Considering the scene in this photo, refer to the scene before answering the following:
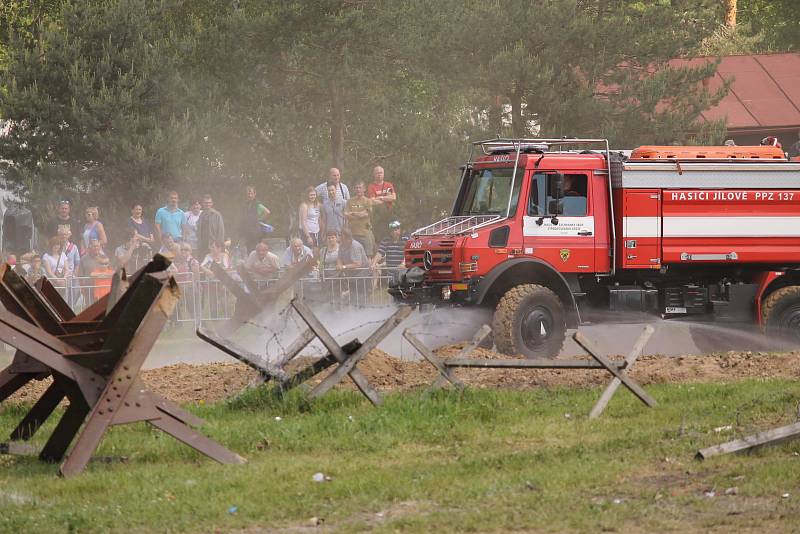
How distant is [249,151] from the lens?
36688 millimetres

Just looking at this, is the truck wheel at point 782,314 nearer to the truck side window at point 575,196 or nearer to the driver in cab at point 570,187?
the truck side window at point 575,196

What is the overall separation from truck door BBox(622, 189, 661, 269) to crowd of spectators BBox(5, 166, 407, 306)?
5138 millimetres

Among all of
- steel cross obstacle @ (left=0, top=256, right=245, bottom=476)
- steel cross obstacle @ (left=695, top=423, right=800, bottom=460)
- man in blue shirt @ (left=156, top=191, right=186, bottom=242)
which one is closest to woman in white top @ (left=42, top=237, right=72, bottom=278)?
man in blue shirt @ (left=156, top=191, right=186, bottom=242)

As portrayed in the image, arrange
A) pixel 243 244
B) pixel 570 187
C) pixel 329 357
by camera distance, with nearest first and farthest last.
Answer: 1. pixel 329 357
2. pixel 570 187
3. pixel 243 244

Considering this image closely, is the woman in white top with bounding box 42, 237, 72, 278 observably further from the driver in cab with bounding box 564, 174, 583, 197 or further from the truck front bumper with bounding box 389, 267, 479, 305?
the driver in cab with bounding box 564, 174, 583, 197

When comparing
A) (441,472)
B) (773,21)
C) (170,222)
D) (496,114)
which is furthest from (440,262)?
(773,21)

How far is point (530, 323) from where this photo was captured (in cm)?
1789

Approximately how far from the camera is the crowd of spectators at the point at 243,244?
2234 centimetres

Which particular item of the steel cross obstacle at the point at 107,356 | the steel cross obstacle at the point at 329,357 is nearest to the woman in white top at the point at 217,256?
the steel cross obstacle at the point at 329,357

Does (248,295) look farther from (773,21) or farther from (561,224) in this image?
(773,21)

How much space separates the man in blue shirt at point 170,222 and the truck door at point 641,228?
9118 mm

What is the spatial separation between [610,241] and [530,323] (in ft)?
5.73

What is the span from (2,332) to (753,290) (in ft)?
41.0

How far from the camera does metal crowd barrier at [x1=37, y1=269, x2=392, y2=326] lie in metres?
21.6
